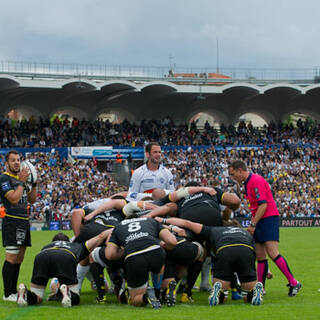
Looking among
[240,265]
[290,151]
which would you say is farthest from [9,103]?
[240,265]

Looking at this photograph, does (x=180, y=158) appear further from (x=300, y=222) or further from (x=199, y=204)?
(x=199, y=204)

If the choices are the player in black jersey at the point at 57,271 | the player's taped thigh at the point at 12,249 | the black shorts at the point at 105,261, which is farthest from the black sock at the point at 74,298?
the player's taped thigh at the point at 12,249

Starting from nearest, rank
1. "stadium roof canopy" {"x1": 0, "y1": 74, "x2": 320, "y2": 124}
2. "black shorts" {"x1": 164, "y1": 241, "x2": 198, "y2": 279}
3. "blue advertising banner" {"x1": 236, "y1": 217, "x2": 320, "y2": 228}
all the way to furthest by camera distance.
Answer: "black shorts" {"x1": 164, "y1": 241, "x2": 198, "y2": 279}, "blue advertising banner" {"x1": 236, "y1": 217, "x2": 320, "y2": 228}, "stadium roof canopy" {"x1": 0, "y1": 74, "x2": 320, "y2": 124}

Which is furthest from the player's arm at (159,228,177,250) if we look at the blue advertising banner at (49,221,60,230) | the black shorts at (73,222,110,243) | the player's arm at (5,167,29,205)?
the blue advertising banner at (49,221,60,230)

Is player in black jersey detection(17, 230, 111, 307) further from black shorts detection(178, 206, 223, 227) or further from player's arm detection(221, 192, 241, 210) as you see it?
player's arm detection(221, 192, 241, 210)

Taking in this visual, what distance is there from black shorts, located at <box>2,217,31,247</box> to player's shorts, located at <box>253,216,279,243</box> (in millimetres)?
3525

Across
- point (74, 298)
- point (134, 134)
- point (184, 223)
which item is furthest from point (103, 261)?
point (134, 134)

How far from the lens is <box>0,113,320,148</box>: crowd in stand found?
4053cm

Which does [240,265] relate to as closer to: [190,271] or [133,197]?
[190,271]

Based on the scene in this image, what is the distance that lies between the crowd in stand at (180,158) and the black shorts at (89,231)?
2442 centimetres

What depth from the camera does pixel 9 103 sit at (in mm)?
43969

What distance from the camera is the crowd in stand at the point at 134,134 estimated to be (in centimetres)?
4053

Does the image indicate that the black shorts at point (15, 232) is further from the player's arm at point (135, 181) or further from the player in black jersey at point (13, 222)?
the player's arm at point (135, 181)

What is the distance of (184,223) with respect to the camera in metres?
8.53
